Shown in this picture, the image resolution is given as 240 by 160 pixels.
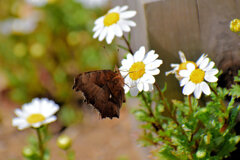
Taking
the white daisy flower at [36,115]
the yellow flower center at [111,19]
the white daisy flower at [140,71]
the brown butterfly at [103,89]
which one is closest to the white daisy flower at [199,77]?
the white daisy flower at [140,71]

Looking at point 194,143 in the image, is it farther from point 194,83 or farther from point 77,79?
point 77,79

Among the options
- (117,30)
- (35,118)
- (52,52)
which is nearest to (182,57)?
(117,30)

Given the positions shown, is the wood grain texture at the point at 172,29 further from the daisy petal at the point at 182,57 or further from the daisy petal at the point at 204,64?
the daisy petal at the point at 204,64

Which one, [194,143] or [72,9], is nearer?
[194,143]

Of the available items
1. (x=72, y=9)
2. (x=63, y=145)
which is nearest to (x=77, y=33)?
(x=72, y=9)

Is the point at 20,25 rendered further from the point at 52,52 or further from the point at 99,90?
the point at 99,90
